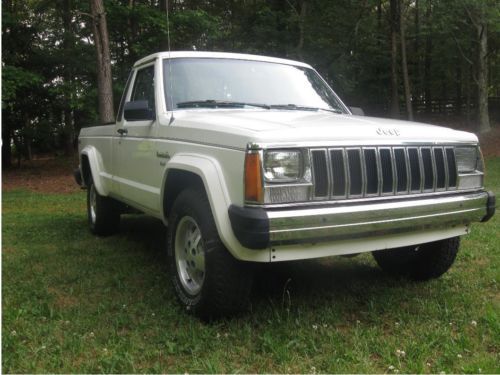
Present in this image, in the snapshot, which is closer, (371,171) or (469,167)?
(371,171)

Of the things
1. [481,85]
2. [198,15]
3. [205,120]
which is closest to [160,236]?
[205,120]

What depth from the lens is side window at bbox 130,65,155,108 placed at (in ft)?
14.9

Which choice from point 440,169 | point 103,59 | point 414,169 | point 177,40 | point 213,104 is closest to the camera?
point 414,169

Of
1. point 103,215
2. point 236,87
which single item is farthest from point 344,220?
point 103,215

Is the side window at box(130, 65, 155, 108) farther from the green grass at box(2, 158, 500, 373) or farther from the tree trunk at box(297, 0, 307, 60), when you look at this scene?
the tree trunk at box(297, 0, 307, 60)

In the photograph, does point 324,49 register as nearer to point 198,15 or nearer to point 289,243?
point 198,15

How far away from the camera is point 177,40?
1698 centimetres

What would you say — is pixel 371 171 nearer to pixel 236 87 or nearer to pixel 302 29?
pixel 236 87

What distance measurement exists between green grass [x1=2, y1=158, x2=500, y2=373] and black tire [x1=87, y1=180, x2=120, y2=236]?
2.85 feet

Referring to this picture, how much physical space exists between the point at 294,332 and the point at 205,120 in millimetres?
1543

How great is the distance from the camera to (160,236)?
6.33m

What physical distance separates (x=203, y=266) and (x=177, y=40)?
1480cm

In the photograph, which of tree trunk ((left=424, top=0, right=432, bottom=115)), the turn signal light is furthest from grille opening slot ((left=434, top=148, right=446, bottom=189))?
tree trunk ((left=424, top=0, right=432, bottom=115))

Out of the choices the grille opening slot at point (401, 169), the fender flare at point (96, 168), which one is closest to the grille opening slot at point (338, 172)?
the grille opening slot at point (401, 169)
